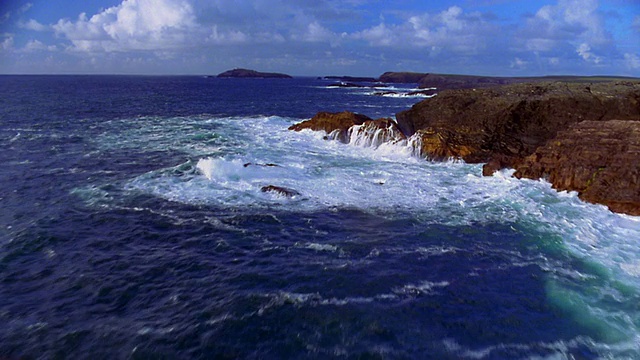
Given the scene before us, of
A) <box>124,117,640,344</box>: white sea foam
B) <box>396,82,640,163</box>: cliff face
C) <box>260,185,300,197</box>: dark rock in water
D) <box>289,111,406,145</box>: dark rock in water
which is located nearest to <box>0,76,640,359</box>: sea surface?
<box>124,117,640,344</box>: white sea foam

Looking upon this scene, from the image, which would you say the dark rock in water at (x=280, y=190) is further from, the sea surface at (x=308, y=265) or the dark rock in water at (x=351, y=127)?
the dark rock in water at (x=351, y=127)

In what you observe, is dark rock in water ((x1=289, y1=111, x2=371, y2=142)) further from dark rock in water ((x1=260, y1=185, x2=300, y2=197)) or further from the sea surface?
dark rock in water ((x1=260, y1=185, x2=300, y2=197))

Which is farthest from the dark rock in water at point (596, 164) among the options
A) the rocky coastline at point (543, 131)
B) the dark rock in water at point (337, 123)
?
the dark rock in water at point (337, 123)

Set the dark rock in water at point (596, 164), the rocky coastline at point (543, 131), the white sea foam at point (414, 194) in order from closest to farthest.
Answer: the white sea foam at point (414, 194)
the dark rock in water at point (596, 164)
the rocky coastline at point (543, 131)

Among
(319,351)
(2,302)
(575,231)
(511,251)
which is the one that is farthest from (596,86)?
(2,302)

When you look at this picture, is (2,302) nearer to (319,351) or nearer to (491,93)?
(319,351)

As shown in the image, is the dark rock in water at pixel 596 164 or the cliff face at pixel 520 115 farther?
the cliff face at pixel 520 115

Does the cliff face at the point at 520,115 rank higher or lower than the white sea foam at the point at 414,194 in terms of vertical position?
higher
